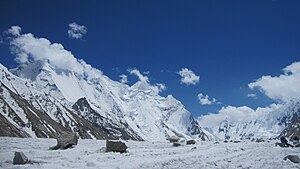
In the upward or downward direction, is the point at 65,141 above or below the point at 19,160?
above

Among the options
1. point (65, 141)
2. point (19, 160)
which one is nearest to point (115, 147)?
point (65, 141)

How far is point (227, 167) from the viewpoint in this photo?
2741 centimetres

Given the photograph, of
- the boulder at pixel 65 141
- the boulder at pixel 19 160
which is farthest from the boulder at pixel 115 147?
the boulder at pixel 19 160

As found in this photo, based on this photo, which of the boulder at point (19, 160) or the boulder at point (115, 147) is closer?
the boulder at point (19, 160)

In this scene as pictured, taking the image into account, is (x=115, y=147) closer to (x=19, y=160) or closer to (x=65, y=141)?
(x=65, y=141)

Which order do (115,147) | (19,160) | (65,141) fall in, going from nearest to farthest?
(19,160) → (115,147) → (65,141)

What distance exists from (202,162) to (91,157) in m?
8.23

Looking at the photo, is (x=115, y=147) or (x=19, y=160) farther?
(x=115, y=147)

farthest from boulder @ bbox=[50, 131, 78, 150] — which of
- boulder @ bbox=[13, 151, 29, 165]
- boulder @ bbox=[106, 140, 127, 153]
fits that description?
boulder @ bbox=[13, 151, 29, 165]

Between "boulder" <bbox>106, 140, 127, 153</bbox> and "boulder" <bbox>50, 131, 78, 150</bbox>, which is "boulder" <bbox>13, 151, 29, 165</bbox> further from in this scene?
"boulder" <bbox>50, 131, 78, 150</bbox>

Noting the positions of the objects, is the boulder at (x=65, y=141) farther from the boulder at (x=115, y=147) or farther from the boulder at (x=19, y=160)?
the boulder at (x=19, y=160)

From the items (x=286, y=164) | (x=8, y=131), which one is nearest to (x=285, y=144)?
(x=286, y=164)

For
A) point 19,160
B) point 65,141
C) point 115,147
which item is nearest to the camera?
point 19,160

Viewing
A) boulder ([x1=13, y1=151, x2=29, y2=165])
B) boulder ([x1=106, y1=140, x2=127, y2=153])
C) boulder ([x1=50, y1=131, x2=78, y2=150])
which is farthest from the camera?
boulder ([x1=50, y1=131, x2=78, y2=150])
